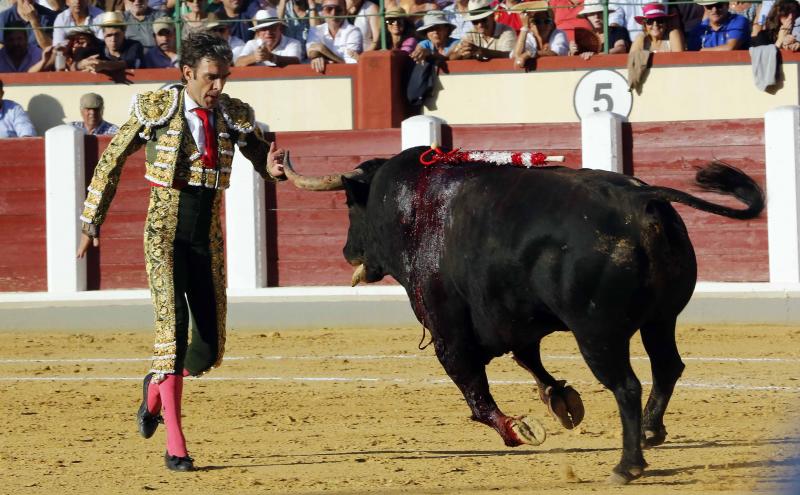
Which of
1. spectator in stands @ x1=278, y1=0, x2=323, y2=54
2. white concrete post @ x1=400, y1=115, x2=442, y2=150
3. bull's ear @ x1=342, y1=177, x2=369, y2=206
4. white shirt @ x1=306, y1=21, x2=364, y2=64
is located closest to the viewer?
bull's ear @ x1=342, y1=177, x2=369, y2=206

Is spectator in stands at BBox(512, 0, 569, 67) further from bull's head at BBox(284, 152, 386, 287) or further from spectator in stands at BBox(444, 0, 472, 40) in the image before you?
bull's head at BBox(284, 152, 386, 287)

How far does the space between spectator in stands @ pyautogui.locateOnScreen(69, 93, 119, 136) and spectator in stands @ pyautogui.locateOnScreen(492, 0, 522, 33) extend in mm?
2934

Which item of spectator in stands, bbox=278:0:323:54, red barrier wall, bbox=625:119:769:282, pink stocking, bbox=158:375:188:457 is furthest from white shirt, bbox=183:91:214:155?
spectator in stands, bbox=278:0:323:54

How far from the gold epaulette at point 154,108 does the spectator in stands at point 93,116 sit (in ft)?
18.4

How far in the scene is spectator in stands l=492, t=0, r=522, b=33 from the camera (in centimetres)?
1048

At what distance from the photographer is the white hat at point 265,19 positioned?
10.6 meters

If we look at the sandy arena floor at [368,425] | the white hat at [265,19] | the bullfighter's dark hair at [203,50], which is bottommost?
the sandy arena floor at [368,425]

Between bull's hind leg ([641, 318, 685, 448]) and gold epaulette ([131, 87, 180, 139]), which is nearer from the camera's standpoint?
bull's hind leg ([641, 318, 685, 448])

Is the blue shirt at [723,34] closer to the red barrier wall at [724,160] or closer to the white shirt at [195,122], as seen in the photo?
the red barrier wall at [724,160]

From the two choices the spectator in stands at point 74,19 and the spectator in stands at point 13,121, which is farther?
the spectator in stands at point 74,19

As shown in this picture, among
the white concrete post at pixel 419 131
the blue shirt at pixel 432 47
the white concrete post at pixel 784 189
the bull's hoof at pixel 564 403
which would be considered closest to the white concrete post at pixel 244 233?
the white concrete post at pixel 419 131

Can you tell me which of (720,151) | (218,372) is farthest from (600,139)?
(218,372)

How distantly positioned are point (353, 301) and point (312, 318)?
299 mm

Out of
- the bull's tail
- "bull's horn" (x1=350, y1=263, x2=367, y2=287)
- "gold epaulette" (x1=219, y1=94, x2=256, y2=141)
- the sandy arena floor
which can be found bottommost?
the sandy arena floor
